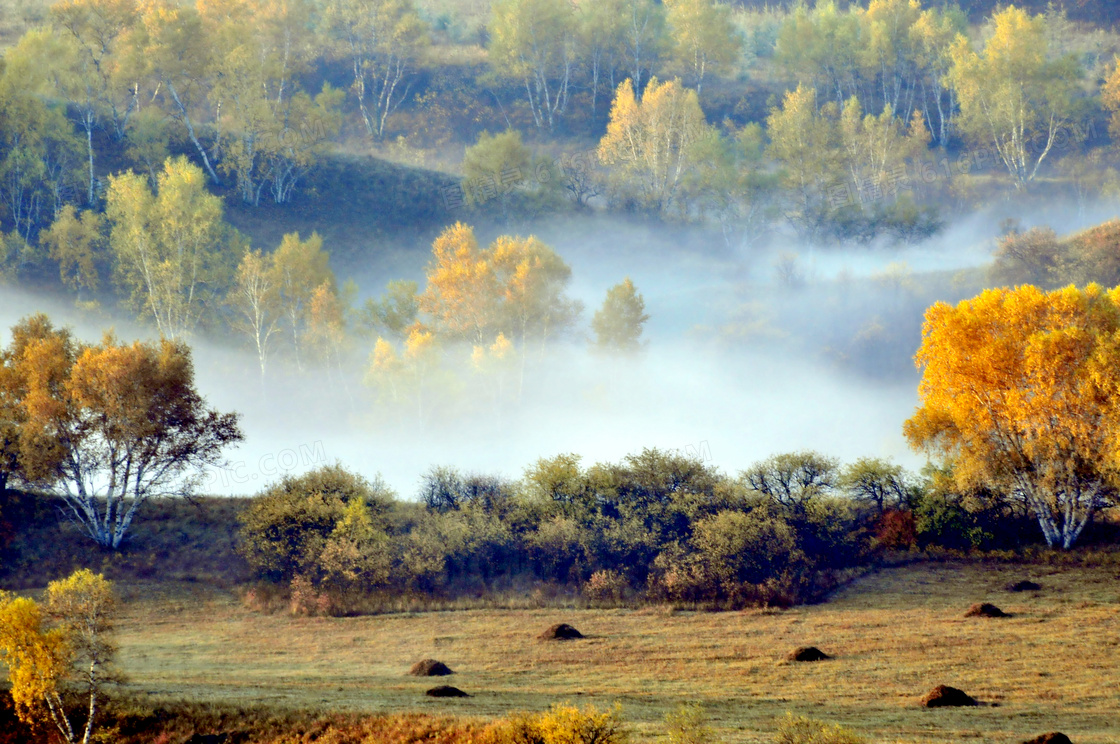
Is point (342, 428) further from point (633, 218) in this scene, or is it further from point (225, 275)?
point (633, 218)

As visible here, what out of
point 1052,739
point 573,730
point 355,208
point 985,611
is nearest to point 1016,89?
point 355,208

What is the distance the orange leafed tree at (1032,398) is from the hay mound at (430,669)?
2837 centimetres

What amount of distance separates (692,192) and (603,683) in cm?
7748

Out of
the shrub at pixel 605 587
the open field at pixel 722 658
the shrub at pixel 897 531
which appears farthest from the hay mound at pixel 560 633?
the shrub at pixel 897 531

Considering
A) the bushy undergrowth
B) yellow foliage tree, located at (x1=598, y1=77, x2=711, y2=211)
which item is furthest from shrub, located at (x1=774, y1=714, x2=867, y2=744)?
yellow foliage tree, located at (x1=598, y1=77, x2=711, y2=211)

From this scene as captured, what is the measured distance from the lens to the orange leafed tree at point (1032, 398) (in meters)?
42.1

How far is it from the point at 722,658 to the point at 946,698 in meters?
7.47

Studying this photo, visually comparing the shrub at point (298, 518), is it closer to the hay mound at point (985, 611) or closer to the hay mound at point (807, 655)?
the hay mound at point (807, 655)

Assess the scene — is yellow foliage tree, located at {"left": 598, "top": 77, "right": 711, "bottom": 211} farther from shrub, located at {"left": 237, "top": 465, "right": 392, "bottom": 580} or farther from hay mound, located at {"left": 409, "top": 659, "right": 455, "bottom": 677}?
hay mound, located at {"left": 409, "top": 659, "right": 455, "bottom": 677}

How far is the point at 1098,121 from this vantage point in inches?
4124

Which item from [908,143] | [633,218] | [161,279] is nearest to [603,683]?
[161,279]

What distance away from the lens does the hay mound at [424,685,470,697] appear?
80.9 ft

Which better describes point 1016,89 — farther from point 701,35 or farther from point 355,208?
point 355,208

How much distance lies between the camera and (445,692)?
24750mm
